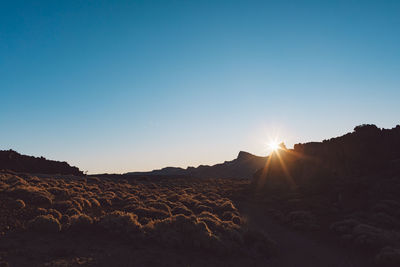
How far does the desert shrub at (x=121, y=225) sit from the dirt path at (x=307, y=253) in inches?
321

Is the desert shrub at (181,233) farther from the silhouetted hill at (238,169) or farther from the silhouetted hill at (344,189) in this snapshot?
the silhouetted hill at (238,169)

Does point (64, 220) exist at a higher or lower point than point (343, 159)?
lower

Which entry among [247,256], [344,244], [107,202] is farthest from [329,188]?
[107,202]

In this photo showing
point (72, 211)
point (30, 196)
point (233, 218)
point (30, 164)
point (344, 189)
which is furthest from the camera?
point (30, 164)

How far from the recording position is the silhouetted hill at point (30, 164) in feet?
197

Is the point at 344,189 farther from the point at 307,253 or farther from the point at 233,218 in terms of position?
the point at 307,253

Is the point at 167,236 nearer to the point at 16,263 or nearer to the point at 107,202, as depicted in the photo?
the point at 16,263

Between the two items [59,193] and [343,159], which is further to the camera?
[343,159]

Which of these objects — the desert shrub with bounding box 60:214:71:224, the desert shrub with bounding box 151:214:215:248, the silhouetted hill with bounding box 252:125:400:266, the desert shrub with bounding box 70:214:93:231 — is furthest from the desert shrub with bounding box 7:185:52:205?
the silhouetted hill with bounding box 252:125:400:266

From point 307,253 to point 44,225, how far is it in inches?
645

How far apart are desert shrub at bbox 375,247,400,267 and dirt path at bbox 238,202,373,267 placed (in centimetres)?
64

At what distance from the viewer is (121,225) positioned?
49.0ft

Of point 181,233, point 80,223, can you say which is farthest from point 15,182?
point 181,233

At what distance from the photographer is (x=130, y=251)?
1248 centimetres
